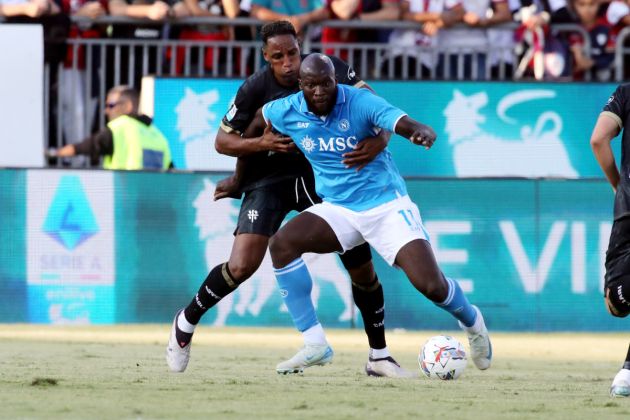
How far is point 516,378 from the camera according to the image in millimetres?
10250

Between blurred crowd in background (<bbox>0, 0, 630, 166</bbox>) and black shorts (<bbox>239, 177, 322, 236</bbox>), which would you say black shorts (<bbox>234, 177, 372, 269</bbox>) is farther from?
blurred crowd in background (<bbox>0, 0, 630, 166</bbox>)

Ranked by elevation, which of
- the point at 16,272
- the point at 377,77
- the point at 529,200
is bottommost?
the point at 16,272

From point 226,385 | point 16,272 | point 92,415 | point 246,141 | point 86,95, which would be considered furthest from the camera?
point 86,95

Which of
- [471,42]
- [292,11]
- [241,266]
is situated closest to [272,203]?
[241,266]

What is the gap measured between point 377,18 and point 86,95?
11.7 ft

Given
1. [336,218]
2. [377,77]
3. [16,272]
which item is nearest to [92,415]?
[336,218]

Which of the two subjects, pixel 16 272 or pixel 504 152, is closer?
pixel 16 272

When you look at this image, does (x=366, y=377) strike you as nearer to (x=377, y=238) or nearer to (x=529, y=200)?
(x=377, y=238)

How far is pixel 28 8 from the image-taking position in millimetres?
16266

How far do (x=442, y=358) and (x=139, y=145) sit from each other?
7.01m

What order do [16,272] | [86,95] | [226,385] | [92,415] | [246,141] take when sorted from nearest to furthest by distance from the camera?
[92,415], [226,385], [246,141], [16,272], [86,95]

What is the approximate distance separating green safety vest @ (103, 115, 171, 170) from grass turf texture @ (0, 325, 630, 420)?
2412 mm

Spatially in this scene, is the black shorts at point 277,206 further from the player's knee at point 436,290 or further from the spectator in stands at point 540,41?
the spectator in stands at point 540,41

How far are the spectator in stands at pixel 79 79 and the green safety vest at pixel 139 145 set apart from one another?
2.62ft
